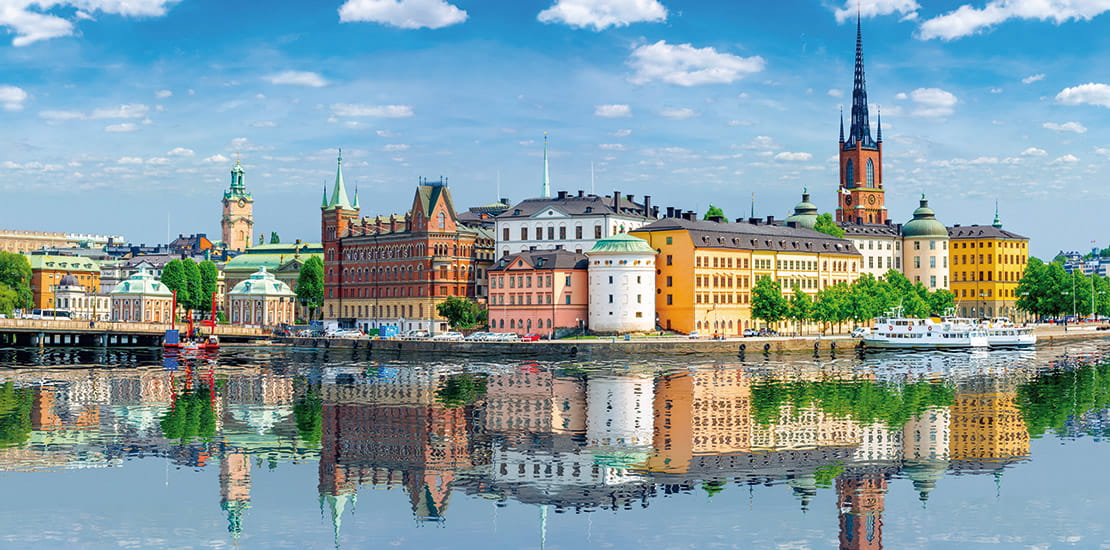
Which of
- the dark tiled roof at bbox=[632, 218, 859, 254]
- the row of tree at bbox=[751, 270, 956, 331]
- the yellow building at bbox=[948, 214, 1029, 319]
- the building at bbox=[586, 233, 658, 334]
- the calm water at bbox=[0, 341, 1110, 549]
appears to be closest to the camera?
the calm water at bbox=[0, 341, 1110, 549]

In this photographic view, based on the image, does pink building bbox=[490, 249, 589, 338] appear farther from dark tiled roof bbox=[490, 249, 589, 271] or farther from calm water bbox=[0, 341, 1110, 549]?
calm water bbox=[0, 341, 1110, 549]

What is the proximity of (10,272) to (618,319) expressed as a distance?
105455 mm

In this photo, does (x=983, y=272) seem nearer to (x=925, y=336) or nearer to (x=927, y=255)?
(x=927, y=255)

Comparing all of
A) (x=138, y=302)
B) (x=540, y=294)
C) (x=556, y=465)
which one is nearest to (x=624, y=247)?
(x=540, y=294)

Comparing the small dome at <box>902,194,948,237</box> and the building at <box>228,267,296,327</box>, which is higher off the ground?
the small dome at <box>902,194,948,237</box>

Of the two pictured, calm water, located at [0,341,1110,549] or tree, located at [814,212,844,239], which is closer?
calm water, located at [0,341,1110,549]

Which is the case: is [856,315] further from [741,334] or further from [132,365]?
[132,365]

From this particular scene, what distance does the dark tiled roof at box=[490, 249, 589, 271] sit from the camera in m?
135

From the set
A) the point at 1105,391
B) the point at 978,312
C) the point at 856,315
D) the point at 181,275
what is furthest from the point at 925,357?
the point at 181,275

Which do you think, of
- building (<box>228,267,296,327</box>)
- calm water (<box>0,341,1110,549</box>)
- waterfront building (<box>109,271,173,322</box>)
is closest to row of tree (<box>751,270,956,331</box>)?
calm water (<box>0,341,1110,549</box>)

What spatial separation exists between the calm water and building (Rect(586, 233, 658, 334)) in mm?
49951

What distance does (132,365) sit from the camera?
337ft

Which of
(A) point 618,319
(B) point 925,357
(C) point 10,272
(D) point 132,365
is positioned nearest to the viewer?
(D) point 132,365

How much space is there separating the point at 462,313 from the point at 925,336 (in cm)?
5055
